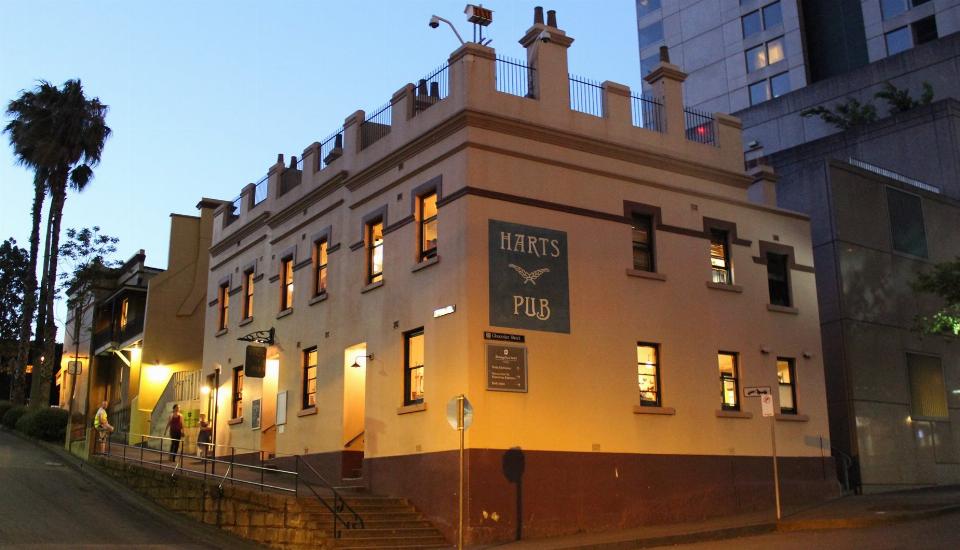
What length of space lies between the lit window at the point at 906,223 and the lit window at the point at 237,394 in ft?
69.4

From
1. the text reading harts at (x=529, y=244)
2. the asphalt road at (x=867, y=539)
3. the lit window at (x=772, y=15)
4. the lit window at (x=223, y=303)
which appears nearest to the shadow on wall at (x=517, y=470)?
the asphalt road at (x=867, y=539)

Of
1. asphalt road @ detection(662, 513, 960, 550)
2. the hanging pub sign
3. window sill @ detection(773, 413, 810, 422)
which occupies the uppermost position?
the hanging pub sign

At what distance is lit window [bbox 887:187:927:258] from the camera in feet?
100

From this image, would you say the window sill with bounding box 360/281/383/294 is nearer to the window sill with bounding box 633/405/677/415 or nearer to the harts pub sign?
the harts pub sign

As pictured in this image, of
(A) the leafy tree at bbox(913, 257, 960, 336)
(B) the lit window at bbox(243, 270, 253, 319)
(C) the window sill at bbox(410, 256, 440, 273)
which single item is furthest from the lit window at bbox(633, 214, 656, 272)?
(B) the lit window at bbox(243, 270, 253, 319)

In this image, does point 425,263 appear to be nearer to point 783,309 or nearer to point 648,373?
point 648,373

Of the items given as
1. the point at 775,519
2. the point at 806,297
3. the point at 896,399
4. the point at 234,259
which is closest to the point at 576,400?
the point at 775,519

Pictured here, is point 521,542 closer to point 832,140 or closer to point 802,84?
point 832,140

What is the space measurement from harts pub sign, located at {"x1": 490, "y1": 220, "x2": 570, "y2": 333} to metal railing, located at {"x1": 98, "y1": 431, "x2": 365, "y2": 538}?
5042mm

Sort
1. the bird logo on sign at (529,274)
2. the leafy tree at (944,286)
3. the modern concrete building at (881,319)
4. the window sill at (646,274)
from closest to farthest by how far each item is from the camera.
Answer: the bird logo on sign at (529,274)
the window sill at (646,274)
the leafy tree at (944,286)
the modern concrete building at (881,319)

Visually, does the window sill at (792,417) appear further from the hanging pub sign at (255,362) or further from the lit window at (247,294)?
the lit window at (247,294)

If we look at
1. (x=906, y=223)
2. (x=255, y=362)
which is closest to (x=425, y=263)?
(x=255, y=362)

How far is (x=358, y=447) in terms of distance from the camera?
2405cm

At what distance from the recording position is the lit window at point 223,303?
31970mm
